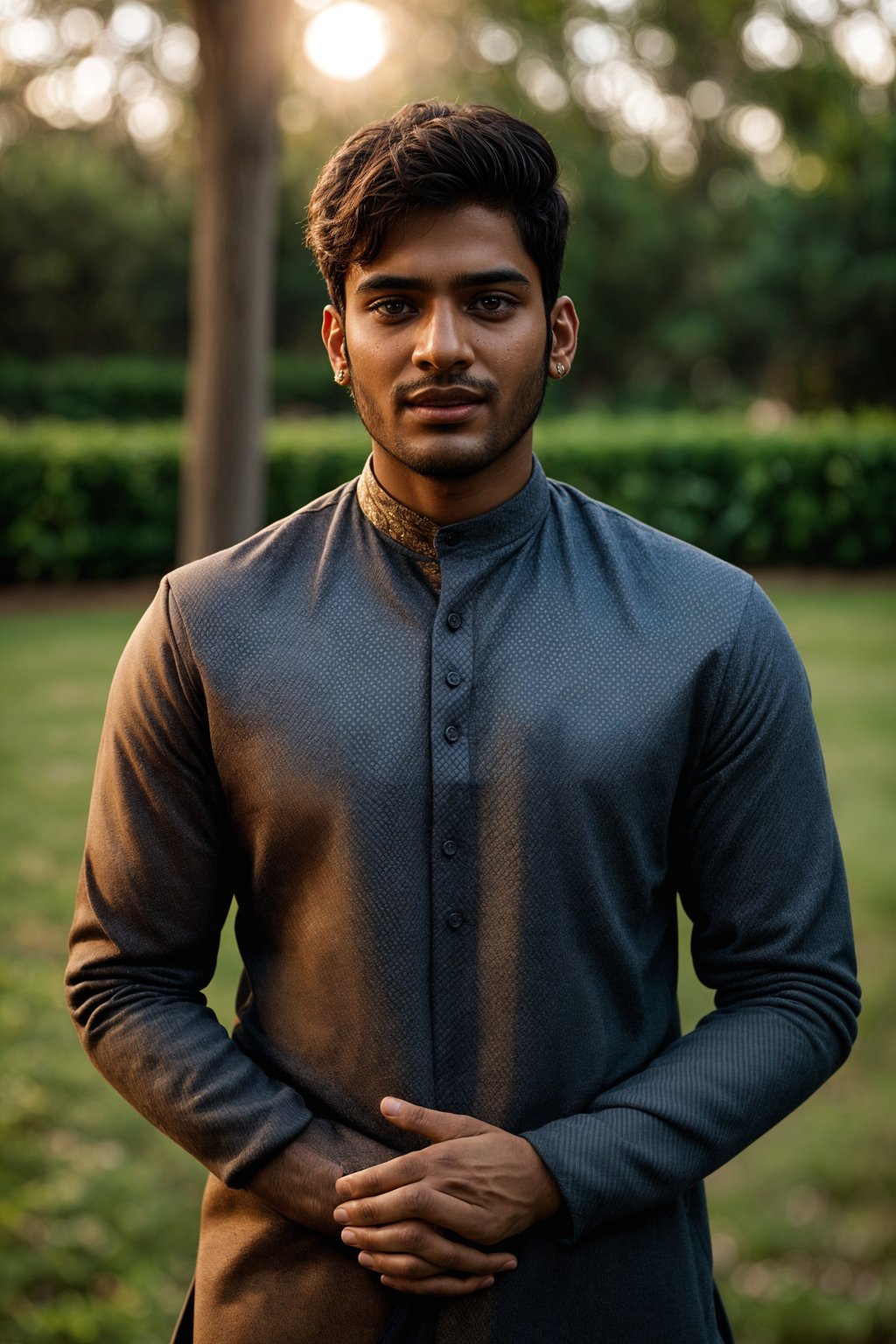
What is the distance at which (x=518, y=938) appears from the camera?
1765mm

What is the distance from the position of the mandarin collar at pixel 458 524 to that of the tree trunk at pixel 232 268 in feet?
9.14

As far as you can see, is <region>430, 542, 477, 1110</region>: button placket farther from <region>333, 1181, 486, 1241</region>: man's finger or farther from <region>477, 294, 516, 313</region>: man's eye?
<region>477, 294, 516, 313</region>: man's eye

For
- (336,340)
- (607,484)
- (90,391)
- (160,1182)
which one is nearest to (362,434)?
(607,484)

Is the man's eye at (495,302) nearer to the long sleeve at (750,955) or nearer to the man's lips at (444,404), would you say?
the man's lips at (444,404)

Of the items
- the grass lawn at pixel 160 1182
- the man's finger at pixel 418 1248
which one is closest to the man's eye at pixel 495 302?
the man's finger at pixel 418 1248

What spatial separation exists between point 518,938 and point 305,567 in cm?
60

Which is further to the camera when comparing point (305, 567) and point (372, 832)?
point (305, 567)

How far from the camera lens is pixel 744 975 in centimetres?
185

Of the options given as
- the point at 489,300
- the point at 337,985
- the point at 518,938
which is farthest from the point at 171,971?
the point at 489,300

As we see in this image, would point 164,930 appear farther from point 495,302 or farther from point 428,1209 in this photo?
point 495,302

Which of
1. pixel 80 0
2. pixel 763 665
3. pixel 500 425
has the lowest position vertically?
pixel 763 665

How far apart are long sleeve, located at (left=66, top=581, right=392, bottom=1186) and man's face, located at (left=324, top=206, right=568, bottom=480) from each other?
1.38 ft

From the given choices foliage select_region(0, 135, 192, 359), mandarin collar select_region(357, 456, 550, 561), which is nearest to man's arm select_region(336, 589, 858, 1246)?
mandarin collar select_region(357, 456, 550, 561)

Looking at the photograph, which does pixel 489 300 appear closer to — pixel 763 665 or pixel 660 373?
pixel 763 665
